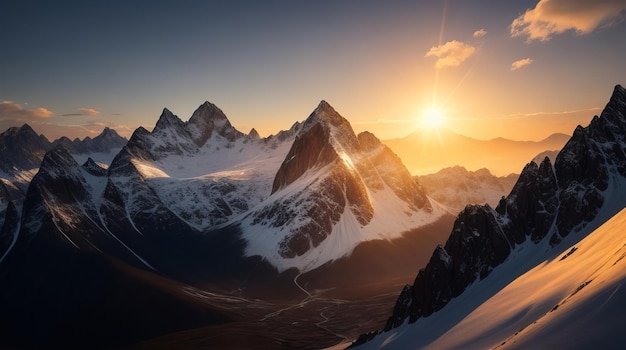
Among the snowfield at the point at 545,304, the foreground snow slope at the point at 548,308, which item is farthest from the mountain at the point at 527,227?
the foreground snow slope at the point at 548,308

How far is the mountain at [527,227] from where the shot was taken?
313 ft

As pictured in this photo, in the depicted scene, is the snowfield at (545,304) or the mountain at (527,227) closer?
the snowfield at (545,304)

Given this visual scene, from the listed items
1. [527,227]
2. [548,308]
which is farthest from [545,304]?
[527,227]

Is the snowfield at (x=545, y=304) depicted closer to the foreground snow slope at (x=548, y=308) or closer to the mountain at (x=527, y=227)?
the foreground snow slope at (x=548, y=308)

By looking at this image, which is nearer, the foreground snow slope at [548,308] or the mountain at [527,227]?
the foreground snow slope at [548,308]

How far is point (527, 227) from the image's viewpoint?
112m

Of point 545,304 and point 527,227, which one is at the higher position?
point 527,227

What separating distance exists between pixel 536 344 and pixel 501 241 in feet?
A: 231

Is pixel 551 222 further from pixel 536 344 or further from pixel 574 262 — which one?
pixel 536 344

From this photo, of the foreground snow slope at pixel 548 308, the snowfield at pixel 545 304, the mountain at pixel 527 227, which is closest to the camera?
the foreground snow slope at pixel 548 308

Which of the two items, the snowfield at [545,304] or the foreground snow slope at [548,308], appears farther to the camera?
the snowfield at [545,304]

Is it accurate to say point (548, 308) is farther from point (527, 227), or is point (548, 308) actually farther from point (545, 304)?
point (527, 227)

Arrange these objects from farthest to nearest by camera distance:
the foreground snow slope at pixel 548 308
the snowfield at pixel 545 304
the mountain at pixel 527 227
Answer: the mountain at pixel 527 227, the snowfield at pixel 545 304, the foreground snow slope at pixel 548 308

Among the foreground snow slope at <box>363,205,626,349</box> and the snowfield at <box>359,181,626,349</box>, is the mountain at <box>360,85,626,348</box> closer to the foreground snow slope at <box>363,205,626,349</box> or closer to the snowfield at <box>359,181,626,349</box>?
the snowfield at <box>359,181,626,349</box>
